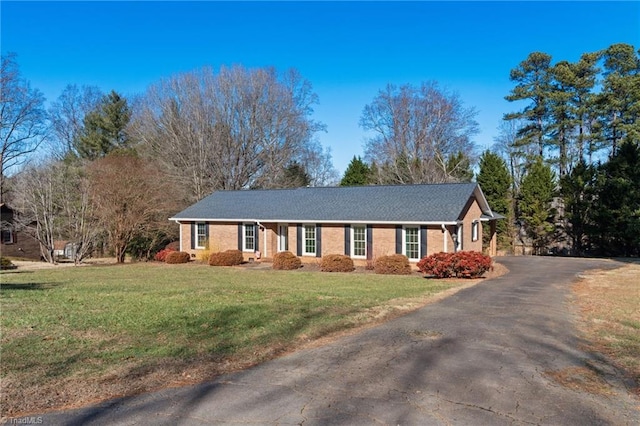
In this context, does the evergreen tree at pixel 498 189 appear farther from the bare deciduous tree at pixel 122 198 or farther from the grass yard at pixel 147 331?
the bare deciduous tree at pixel 122 198

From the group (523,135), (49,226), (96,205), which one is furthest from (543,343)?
(523,135)

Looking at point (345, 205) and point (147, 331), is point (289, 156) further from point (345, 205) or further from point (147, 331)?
point (147, 331)

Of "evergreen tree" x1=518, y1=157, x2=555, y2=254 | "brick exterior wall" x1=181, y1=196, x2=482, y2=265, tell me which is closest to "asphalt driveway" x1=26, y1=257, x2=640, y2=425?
"brick exterior wall" x1=181, y1=196, x2=482, y2=265

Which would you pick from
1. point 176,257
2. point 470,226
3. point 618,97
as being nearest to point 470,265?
point 470,226

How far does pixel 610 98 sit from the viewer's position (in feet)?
111

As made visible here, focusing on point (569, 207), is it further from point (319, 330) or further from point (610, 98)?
point (319, 330)

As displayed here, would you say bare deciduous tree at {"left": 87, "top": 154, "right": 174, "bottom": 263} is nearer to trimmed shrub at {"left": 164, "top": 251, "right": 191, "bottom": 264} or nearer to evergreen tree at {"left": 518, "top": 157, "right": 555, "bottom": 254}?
trimmed shrub at {"left": 164, "top": 251, "right": 191, "bottom": 264}

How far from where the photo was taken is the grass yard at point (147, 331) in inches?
208

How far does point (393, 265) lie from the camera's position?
1966 cm

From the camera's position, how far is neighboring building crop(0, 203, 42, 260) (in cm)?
3472

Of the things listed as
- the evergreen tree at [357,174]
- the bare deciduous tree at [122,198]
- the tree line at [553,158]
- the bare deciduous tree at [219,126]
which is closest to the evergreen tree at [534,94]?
the tree line at [553,158]

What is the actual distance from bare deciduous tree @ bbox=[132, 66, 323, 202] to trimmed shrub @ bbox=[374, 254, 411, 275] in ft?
67.2

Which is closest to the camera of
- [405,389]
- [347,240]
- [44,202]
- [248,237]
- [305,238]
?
[405,389]

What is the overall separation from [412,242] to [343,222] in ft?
12.4
